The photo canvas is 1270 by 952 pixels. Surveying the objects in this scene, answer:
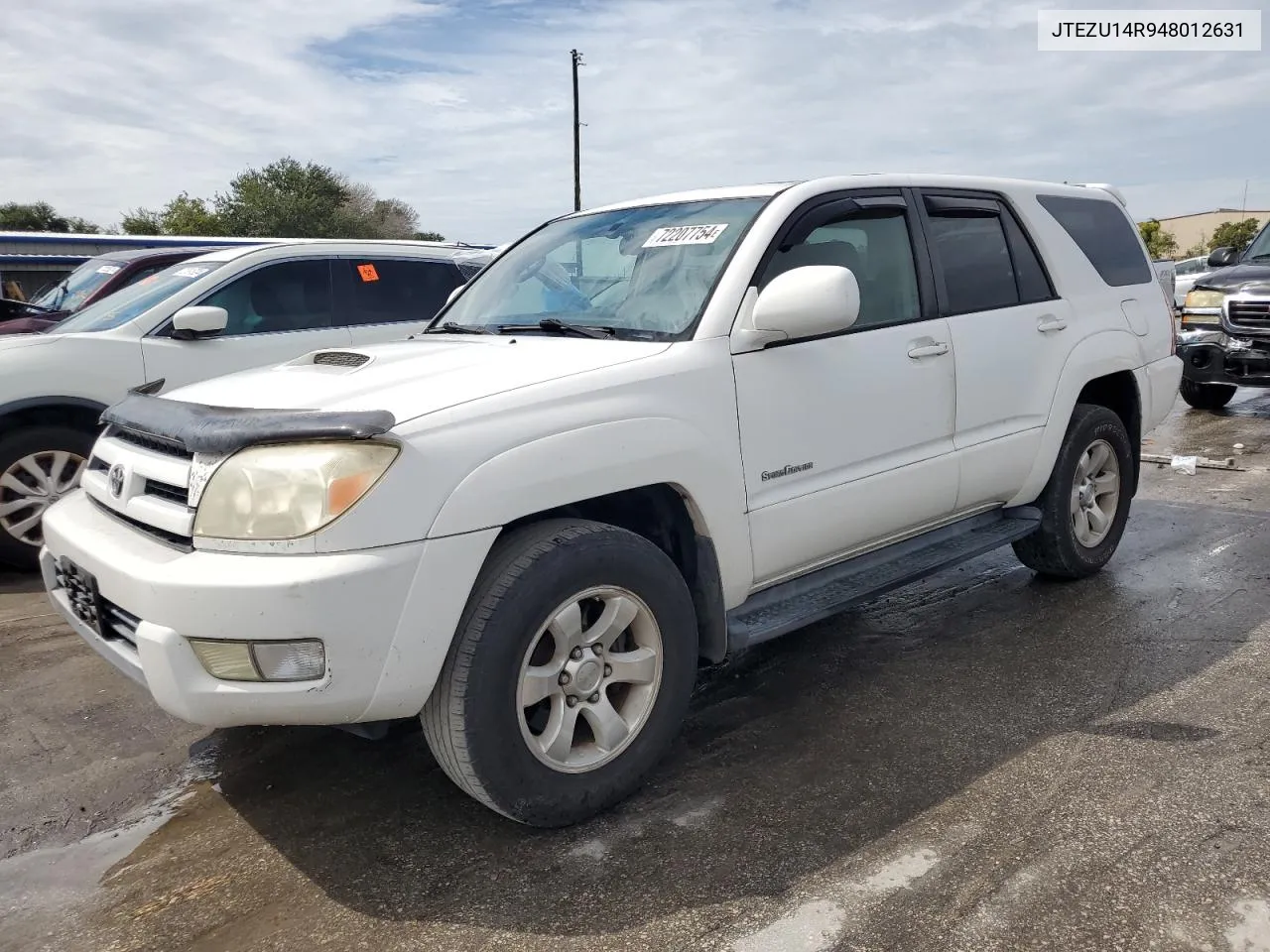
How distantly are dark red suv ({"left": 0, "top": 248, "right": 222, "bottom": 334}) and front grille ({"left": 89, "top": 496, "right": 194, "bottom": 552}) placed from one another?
169 inches

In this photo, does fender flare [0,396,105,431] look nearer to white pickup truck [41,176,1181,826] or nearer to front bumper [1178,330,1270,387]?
white pickup truck [41,176,1181,826]

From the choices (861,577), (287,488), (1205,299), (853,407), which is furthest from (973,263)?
(1205,299)

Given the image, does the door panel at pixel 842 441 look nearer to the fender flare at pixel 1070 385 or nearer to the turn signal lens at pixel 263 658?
the fender flare at pixel 1070 385

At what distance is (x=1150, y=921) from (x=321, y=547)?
6.91 feet

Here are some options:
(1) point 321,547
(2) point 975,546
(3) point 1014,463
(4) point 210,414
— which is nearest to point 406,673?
(1) point 321,547

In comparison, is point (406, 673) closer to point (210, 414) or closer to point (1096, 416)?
point (210, 414)

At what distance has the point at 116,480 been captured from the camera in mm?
2826

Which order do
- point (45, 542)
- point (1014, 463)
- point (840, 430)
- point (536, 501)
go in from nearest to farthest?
1. point (536, 501)
2. point (45, 542)
3. point (840, 430)
4. point (1014, 463)

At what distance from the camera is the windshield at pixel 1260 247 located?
400 inches

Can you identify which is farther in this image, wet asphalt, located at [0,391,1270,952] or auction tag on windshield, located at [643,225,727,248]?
auction tag on windshield, located at [643,225,727,248]

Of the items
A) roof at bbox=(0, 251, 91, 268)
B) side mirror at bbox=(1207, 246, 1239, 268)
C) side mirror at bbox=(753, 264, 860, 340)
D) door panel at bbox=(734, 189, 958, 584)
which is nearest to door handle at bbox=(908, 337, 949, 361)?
door panel at bbox=(734, 189, 958, 584)

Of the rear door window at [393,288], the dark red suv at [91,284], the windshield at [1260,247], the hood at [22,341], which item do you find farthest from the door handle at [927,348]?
the windshield at [1260,247]

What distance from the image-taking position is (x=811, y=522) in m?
3.26

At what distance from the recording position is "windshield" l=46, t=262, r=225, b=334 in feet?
19.3
